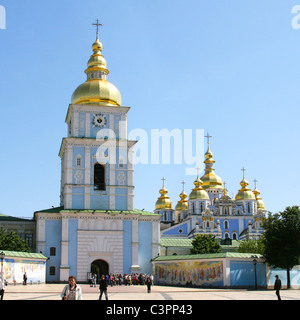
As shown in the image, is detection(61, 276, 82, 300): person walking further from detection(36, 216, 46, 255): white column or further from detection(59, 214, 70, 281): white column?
detection(36, 216, 46, 255): white column

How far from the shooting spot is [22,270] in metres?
38.9

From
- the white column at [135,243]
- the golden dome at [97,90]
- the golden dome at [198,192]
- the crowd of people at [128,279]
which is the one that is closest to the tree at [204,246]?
the white column at [135,243]

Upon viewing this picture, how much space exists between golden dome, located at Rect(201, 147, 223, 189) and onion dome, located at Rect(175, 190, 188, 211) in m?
6.64

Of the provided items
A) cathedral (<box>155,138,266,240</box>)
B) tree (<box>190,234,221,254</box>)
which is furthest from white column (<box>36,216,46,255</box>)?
cathedral (<box>155,138,266,240</box>)

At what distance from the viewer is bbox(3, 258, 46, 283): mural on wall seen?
122 feet

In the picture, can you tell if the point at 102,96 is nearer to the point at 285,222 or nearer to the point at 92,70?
the point at 92,70

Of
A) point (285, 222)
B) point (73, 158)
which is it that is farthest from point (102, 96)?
point (285, 222)

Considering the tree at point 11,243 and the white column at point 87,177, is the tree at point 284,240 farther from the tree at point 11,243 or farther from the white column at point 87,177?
the tree at point 11,243

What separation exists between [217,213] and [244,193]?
6.11 metres

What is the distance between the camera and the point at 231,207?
8594 cm

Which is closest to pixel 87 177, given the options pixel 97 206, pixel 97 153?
pixel 97 153
